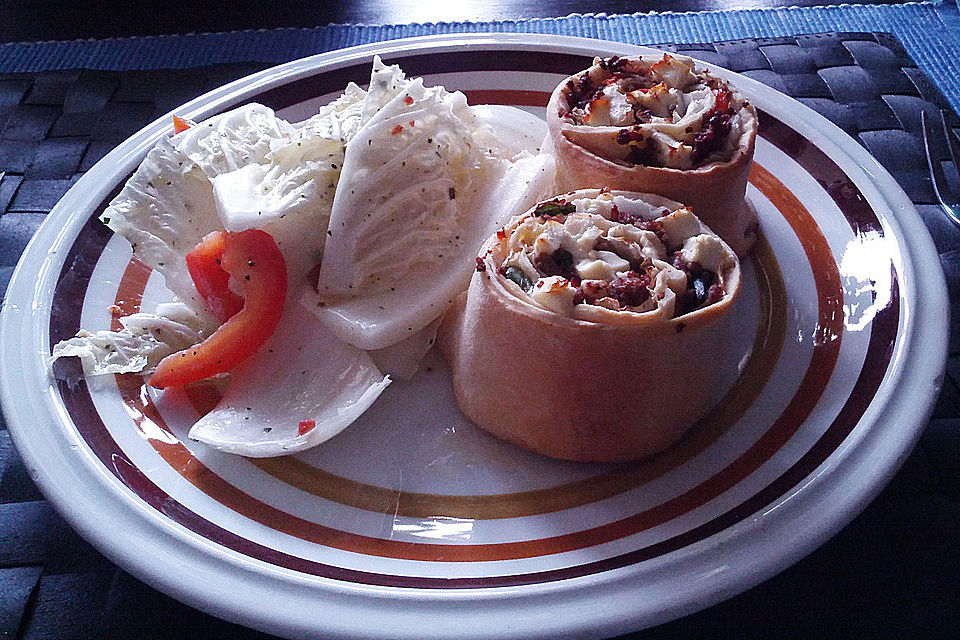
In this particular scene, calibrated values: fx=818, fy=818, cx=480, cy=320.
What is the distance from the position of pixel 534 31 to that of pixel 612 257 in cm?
217

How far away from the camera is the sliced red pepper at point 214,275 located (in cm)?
228

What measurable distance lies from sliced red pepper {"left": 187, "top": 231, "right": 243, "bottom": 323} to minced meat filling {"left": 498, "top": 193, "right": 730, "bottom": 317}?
0.80 meters

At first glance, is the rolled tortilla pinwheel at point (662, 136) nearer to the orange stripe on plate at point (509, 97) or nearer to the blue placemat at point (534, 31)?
the orange stripe on plate at point (509, 97)

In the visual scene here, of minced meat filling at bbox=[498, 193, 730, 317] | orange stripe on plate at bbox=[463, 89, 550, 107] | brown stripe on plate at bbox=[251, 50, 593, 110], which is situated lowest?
orange stripe on plate at bbox=[463, 89, 550, 107]

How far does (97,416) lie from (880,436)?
1.85 metres

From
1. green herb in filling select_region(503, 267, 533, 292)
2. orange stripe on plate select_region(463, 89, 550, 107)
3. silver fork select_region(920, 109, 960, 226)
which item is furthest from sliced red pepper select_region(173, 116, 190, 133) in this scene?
silver fork select_region(920, 109, 960, 226)

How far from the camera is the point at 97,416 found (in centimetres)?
205

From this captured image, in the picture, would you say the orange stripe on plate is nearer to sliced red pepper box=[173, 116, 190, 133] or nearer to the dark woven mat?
sliced red pepper box=[173, 116, 190, 133]

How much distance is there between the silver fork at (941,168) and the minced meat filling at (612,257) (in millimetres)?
1224

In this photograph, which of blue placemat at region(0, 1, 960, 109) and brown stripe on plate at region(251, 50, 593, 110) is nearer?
brown stripe on plate at region(251, 50, 593, 110)

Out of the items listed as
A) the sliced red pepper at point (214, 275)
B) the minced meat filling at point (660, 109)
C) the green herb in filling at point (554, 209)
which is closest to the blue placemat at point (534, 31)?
the minced meat filling at point (660, 109)

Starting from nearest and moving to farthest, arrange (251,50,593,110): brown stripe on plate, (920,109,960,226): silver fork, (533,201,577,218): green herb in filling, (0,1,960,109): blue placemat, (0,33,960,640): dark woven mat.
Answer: (0,33,960,640): dark woven mat
(533,201,577,218): green herb in filling
(920,109,960,226): silver fork
(251,50,593,110): brown stripe on plate
(0,1,960,109): blue placemat

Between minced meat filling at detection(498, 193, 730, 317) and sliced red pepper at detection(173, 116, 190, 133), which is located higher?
minced meat filling at detection(498, 193, 730, 317)

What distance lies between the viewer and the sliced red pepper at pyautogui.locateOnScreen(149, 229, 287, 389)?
2158mm
